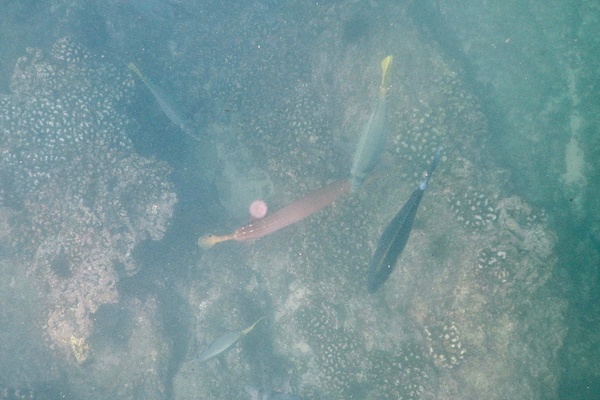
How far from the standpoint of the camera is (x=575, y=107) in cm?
591

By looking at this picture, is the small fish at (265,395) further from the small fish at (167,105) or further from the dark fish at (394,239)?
the small fish at (167,105)

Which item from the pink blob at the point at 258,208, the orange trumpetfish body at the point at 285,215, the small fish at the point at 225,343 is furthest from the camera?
the pink blob at the point at 258,208

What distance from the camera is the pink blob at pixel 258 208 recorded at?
7.79 metres

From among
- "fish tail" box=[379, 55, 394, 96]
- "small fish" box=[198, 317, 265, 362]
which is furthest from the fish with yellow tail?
"small fish" box=[198, 317, 265, 362]

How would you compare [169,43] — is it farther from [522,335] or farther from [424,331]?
[522,335]

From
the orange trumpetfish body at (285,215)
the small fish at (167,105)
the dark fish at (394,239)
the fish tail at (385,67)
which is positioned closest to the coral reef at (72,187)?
the small fish at (167,105)

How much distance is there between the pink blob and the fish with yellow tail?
3.48 metres

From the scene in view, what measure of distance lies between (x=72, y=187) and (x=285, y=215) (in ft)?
16.6

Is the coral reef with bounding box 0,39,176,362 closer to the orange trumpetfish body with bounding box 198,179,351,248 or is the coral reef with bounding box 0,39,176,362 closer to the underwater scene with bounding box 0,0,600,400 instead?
the underwater scene with bounding box 0,0,600,400

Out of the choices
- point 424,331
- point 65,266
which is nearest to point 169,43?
point 65,266

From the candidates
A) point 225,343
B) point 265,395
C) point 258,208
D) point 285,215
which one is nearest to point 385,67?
point 285,215

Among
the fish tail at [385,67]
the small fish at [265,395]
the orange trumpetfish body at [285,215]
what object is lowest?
the small fish at [265,395]

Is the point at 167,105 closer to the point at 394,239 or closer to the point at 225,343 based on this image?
the point at 225,343

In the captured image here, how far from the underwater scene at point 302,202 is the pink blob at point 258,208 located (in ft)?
0.21
